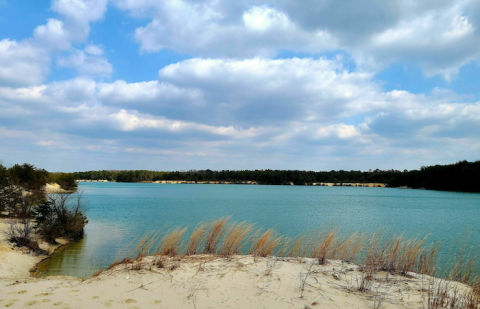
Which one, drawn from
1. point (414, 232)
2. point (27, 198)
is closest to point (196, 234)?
point (27, 198)

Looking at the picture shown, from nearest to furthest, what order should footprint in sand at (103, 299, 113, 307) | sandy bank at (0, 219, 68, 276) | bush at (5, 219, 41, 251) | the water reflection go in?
footprint in sand at (103, 299, 113, 307)
sandy bank at (0, 219, 68, 276)
the water reflection
bush at (5, 219, 41, 251)

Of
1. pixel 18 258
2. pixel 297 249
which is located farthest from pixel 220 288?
pixel 18 258

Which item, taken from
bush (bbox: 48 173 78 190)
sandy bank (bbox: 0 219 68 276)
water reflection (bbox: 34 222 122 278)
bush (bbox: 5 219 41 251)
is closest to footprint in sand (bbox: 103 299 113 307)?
water reflection (bbox: 34 222 122 278)

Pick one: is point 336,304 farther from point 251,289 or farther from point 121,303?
point 121,303

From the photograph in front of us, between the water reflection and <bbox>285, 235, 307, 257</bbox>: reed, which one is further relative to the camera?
the water reflection

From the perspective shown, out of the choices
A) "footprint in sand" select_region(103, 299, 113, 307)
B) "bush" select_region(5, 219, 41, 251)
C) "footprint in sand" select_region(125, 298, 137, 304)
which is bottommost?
"bush" select_region(5, 219, 41, 251)

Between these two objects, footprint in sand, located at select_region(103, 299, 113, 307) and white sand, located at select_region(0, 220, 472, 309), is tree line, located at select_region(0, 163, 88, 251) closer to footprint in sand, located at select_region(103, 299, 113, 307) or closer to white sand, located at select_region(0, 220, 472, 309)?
white sand, located at select_region(0, 220, 472, 309)

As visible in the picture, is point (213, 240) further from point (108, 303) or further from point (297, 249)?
point (108, 303)

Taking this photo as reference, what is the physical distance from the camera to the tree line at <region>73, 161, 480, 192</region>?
80.8 m

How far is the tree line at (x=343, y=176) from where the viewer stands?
80.8 meters

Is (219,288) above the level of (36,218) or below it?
above

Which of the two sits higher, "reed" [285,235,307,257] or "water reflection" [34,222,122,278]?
"reed" [285,235,307,257]

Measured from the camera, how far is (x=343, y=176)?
141500 mm

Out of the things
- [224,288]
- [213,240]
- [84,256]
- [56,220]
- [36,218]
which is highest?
[213,240]
